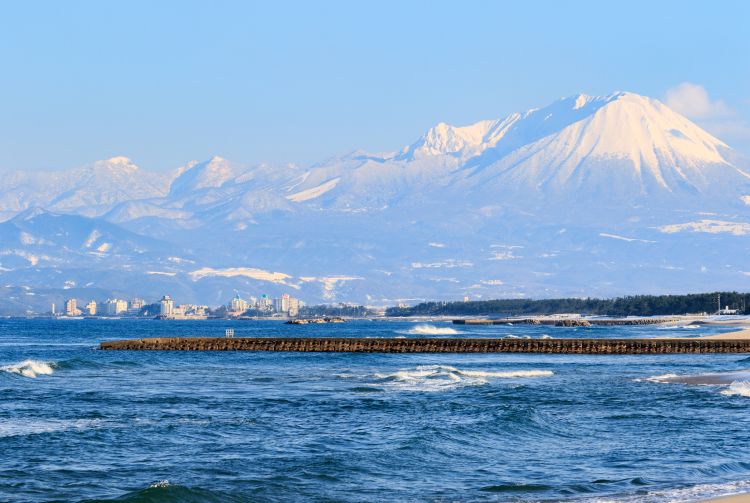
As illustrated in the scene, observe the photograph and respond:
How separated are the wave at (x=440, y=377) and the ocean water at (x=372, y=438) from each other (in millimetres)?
187

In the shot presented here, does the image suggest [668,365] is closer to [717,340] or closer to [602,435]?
[717,340]

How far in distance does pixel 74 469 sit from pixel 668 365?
4882 centimetres

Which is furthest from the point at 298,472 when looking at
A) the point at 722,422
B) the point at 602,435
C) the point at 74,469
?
the point at 722,422

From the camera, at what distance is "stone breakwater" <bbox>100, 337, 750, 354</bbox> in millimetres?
92500

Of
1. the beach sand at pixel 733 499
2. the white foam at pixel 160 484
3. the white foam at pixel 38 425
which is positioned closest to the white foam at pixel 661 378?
the white foam at pixel 38 425

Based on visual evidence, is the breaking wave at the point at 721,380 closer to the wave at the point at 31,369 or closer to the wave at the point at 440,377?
the wave at the point at 440,377

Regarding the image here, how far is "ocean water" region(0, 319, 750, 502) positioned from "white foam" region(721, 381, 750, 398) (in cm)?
4

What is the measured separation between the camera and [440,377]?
58.4m

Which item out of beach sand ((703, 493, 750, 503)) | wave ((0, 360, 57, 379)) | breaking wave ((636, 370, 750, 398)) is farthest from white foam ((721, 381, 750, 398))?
wave ((0, 360, 57, 379))

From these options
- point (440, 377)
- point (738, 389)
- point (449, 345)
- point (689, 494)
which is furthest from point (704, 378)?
point (449, 345)

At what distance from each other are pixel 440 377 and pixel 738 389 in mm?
13864

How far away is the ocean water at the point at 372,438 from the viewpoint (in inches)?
1091

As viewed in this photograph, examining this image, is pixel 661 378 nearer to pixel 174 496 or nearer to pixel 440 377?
pixel 440 377

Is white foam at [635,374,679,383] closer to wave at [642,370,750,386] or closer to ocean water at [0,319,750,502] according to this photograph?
wave at [642,370,750,386]
